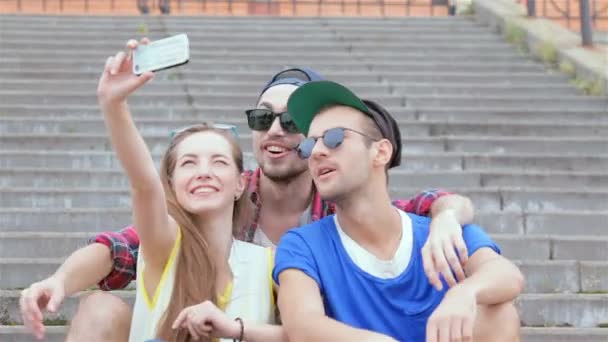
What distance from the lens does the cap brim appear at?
336cm

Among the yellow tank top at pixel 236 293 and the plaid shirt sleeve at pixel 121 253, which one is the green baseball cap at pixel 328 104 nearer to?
the yellow tank top at pixel 236 293

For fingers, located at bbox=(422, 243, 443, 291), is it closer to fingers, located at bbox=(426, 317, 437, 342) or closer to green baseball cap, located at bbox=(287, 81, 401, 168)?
fingers, located at bbox=(426, 317, 437, 342)

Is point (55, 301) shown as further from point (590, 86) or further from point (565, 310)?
point (590, 86)

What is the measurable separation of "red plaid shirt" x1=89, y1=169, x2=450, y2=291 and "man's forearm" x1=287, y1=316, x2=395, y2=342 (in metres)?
0.71

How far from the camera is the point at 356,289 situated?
3268 mm

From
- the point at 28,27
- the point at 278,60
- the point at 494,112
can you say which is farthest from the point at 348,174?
the point at 28,27

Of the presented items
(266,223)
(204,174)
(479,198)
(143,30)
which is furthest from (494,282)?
(143,30)

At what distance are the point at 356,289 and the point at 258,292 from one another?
1.25ft

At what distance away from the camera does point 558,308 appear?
4.76 metres

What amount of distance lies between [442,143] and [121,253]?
4329 mm

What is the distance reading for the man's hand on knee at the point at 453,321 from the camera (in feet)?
9.53

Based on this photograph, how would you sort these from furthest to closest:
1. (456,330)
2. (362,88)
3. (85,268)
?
(362,88) → (85,268) → (456,330)

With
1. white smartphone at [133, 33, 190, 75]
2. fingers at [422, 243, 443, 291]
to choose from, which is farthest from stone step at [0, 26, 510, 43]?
white smartphone at [133, 33, 190, 75]

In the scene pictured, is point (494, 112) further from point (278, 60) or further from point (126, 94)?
point (126, 94)
